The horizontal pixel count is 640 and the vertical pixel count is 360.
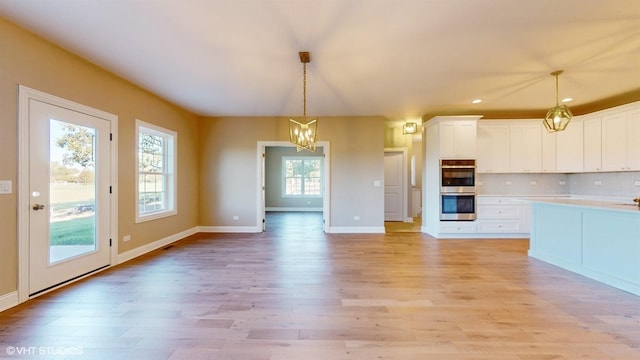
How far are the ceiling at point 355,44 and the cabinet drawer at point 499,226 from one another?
2.52m

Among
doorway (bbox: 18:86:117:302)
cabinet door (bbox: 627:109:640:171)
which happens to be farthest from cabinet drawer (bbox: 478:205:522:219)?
doorway (bbox: 18:86:117:302)

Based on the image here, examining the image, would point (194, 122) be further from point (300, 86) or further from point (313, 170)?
point (313, 170)

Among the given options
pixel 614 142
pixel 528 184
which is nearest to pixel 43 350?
pixel 528 184

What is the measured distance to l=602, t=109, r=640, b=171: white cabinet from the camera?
4613 mm

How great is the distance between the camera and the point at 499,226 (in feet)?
18.9

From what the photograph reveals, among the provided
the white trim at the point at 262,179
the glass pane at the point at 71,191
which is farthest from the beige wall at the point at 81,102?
the white trim at the point at 262,179

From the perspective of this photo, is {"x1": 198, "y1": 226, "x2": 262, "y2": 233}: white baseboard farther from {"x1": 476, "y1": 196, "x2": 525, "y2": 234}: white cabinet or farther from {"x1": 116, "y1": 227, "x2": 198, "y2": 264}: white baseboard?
{"x1": 476, "y1": 196, "x2": 525, "y2": 234}: white cabinet

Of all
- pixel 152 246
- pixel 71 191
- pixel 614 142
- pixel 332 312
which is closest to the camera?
pixel 332 312

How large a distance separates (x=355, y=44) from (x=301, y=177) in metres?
8.24

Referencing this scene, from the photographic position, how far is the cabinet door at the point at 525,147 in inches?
227

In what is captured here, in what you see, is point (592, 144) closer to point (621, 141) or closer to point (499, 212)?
point (621, 141)

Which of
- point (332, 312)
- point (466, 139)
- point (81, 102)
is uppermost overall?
point (81, 102)

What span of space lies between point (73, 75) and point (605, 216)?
258 inches

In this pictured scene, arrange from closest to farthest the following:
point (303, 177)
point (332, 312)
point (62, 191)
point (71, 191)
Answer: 1. point (332, 312)
2. point (62, 191)
3. point (71, 191)
4. point (303, 177)
